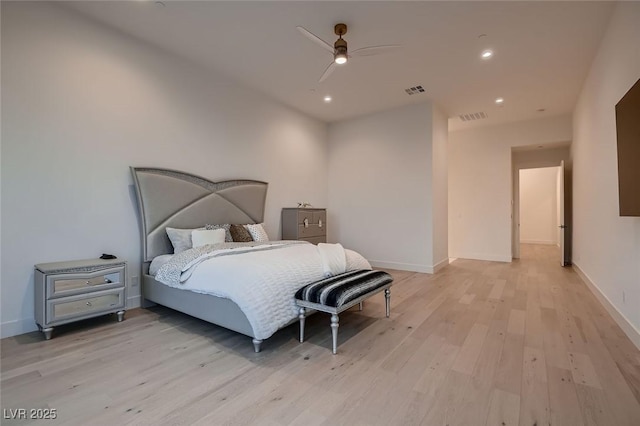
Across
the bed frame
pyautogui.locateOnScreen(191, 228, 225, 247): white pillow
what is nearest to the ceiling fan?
the bed frame

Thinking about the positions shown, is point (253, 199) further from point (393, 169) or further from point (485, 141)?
point (485, 141)

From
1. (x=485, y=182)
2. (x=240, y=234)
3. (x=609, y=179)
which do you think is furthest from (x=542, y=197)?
(x=240, y=234)

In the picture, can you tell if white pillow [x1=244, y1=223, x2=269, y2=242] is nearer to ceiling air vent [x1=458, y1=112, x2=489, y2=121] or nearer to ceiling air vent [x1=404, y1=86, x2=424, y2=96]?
ceiling air vent [x1=404, y1=86, x2=424, y2=96]

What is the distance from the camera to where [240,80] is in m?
4.57

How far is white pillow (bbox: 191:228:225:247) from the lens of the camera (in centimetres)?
353

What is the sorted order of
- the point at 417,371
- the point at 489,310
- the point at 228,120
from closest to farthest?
the point at 417,371
the point at 489,310
the point at 228,120

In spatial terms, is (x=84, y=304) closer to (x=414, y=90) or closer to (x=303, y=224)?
(x=303, y=224)

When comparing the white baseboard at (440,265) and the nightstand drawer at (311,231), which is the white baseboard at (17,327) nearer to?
the nightstand drawer at (311,231)

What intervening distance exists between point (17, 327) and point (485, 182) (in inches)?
322

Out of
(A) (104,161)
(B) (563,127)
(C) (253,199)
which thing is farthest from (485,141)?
(A) (104,161)

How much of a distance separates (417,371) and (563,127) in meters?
6.59

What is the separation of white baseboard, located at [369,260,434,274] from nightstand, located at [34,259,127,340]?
14.5ft

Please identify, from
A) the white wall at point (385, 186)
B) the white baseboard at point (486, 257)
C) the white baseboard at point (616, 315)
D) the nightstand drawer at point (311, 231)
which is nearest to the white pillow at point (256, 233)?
the nightstand drawer at point (311, 231)

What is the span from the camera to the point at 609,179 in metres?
3.21
